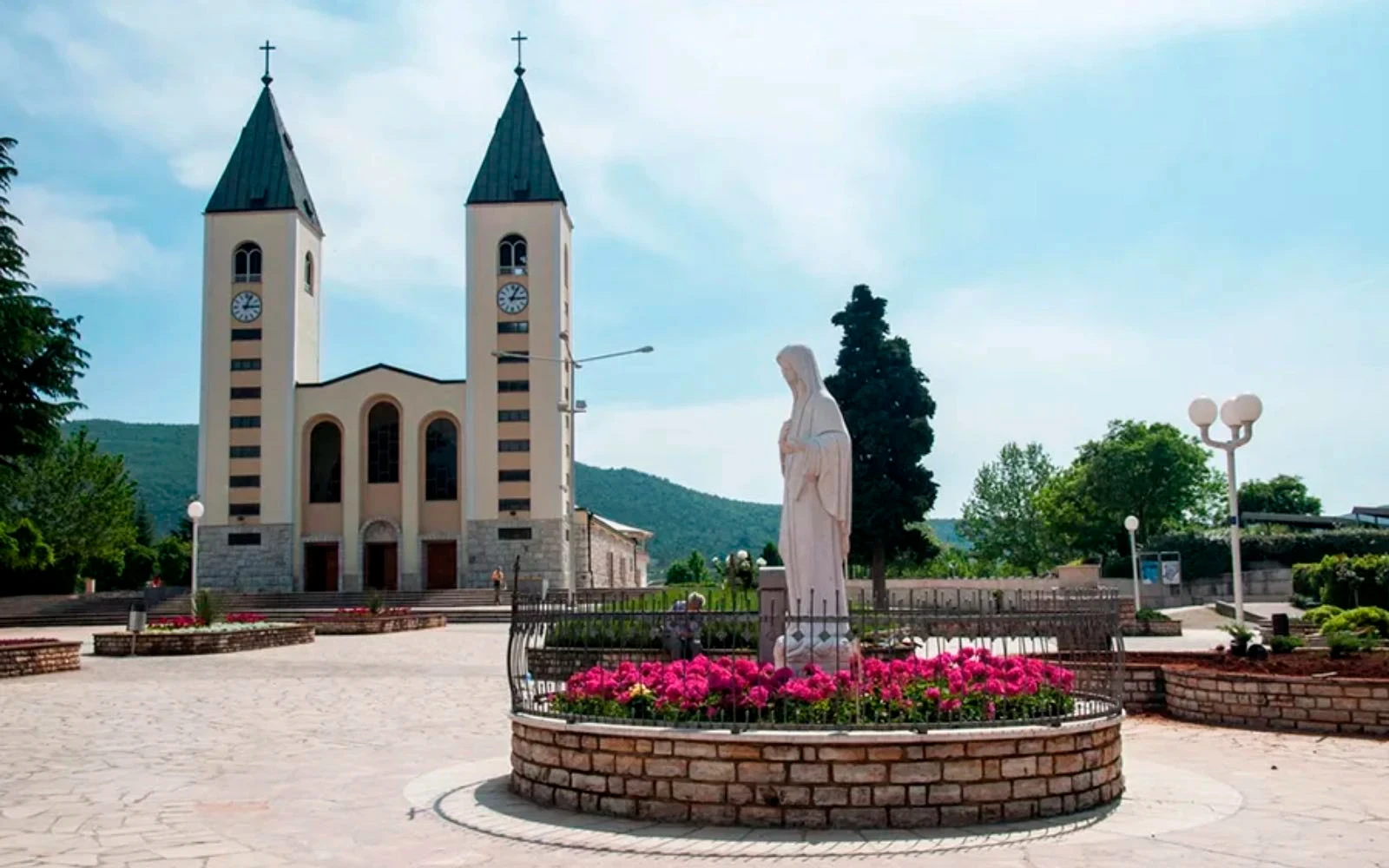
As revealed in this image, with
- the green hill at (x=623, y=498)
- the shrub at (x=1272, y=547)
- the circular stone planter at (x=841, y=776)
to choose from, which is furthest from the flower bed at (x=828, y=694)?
the green hill at (x=623, y=498)

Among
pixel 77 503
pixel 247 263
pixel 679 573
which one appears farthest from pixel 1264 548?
pixel 679 573

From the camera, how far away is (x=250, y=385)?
52469 millimetres

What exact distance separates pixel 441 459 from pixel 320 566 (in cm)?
686

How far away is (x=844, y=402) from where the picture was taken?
3728 centimetres

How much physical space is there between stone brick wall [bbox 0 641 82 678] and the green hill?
379ft

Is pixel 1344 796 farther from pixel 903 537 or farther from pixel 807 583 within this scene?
pixel 903 537

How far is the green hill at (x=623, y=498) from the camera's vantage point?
13850cm

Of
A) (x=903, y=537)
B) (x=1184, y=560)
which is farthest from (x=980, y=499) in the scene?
(x=903, y=537)

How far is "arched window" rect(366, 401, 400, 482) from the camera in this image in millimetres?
54250

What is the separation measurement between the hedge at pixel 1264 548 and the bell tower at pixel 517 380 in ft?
77.7

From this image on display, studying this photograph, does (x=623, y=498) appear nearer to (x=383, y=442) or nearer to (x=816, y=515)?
(x=383, y=442)

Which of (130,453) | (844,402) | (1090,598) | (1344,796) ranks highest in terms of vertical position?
(130,453)

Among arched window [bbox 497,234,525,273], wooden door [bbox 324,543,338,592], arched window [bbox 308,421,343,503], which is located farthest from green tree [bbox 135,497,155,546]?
arched window [bbox 497,234,525,273]

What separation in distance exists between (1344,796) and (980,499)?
240ft
